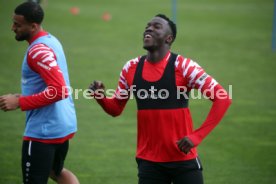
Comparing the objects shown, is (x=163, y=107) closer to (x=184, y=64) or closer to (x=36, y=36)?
(x=184, y=64)

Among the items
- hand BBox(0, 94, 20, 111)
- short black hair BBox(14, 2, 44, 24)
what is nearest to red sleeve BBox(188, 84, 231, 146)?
hand BBox(0, 94, 20, 111)

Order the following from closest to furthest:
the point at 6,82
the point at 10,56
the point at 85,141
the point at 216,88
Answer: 1. the point at 216,88
2. the point at 85,141
3. the point at 6,82
4. the point at 10,56

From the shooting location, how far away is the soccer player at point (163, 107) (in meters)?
6.19

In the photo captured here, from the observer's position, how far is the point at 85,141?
11781 millimetres

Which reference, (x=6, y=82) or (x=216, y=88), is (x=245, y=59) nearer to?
(x=6, y=82)

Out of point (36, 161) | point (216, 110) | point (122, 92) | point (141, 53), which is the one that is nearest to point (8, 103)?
point (36, 161)

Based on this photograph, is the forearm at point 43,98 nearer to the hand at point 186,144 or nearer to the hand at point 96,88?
the hand at point 96,88

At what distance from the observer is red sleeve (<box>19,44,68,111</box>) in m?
6.34

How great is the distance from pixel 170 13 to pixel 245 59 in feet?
23.5

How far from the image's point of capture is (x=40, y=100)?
6.38 metres

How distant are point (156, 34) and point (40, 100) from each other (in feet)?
4.09

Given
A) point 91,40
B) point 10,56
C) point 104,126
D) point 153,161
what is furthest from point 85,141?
point 91,40

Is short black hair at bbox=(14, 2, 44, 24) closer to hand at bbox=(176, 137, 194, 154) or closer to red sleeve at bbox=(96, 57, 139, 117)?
red sleeve at bbox=(96, 57, 139, 117)

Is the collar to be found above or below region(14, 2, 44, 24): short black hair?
below
